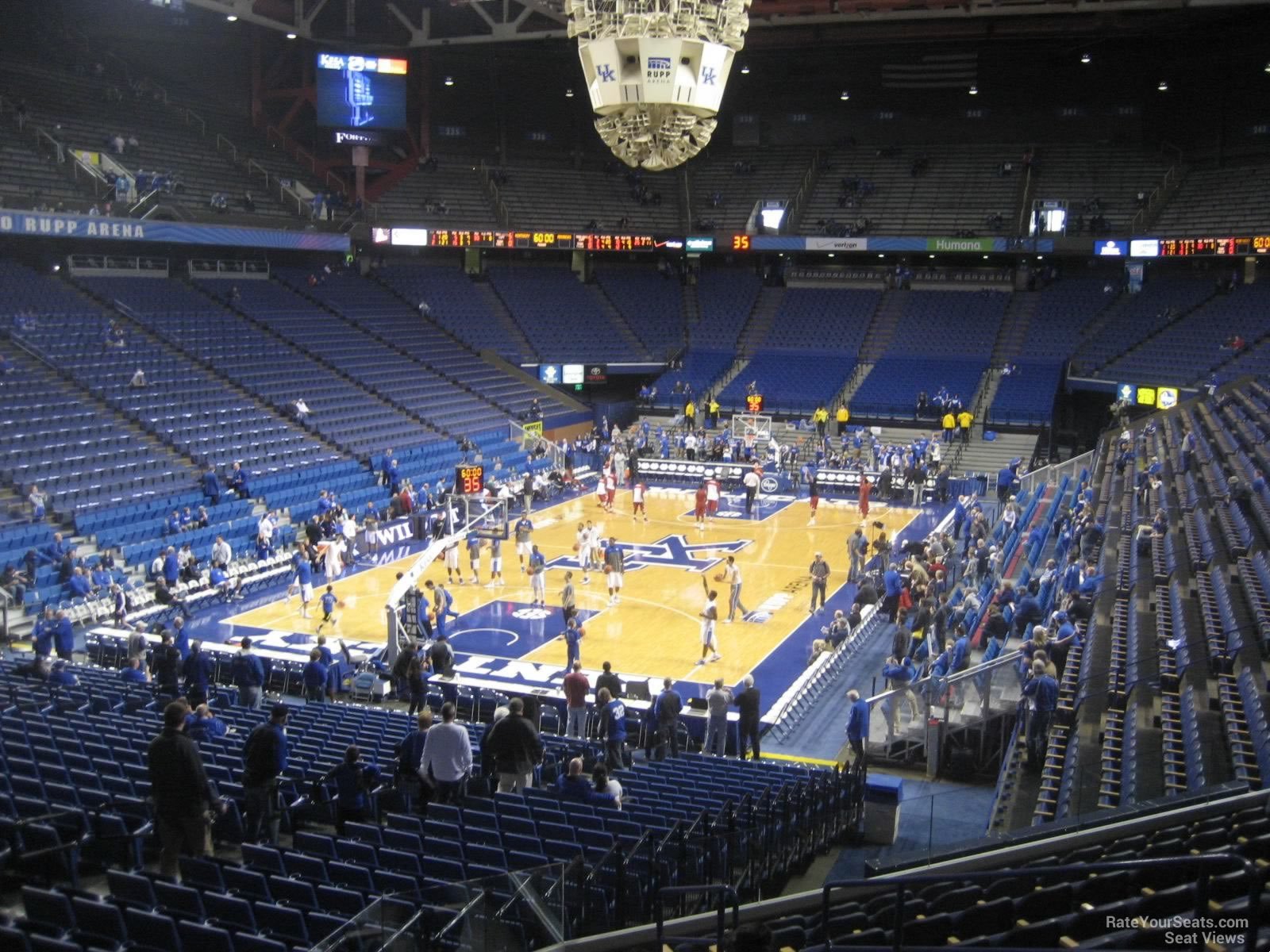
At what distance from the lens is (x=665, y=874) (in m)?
9.62

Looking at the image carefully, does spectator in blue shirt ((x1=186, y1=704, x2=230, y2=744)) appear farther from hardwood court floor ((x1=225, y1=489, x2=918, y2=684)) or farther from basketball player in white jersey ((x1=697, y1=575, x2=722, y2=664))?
basketball player in white jersey ((x1=697, y1=575, x2=722, y2=664))

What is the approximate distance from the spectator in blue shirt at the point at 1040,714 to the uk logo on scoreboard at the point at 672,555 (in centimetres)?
1520

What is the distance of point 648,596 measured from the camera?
26.2 metres

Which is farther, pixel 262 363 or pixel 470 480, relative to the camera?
pixel 262 363

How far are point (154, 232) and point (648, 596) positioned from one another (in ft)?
69.2

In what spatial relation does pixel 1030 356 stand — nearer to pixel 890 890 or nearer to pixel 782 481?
pixel 782 481

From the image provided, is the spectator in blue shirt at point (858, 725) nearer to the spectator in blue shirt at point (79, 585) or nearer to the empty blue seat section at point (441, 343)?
the spectator in blue shirt at point (79, 585)

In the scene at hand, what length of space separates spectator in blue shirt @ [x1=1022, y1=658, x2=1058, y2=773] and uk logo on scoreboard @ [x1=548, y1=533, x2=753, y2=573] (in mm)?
15199

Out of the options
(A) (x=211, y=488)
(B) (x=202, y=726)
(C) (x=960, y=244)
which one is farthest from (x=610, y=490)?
(B) (x=202, y=726)

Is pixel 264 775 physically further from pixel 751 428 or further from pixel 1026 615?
pixel 751 428

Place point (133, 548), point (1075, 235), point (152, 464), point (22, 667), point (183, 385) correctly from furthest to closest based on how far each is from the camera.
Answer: point (1075, 235), point (183, 385), point (152, 464), point (133, 548), point (22, 667)

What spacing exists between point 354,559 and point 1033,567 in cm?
1609

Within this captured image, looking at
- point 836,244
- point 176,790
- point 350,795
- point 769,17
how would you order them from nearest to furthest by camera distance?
point 176,790, point 350,795, point 769,17, point 836,244

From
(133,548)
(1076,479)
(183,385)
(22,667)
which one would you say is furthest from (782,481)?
(22,667)
